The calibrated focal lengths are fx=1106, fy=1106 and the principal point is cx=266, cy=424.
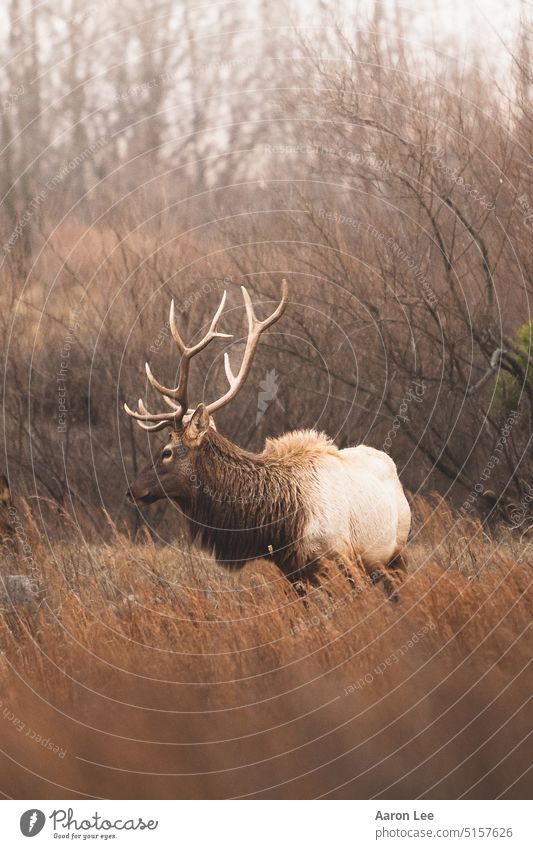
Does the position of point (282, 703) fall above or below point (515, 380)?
below

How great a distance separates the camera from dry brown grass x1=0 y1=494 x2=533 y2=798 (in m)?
7.57

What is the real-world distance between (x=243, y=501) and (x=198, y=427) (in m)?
0.79

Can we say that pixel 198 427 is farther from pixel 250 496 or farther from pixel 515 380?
pixel 515 380

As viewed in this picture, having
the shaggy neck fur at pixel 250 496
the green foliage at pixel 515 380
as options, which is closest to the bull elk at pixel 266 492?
the shaggy neck fur at pixel 250 496

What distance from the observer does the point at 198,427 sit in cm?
1002

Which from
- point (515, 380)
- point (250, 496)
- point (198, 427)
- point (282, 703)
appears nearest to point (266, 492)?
point (250, 496)

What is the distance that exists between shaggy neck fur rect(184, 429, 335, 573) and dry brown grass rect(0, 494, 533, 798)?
1706 mm

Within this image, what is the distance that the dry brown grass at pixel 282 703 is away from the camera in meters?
7.57
